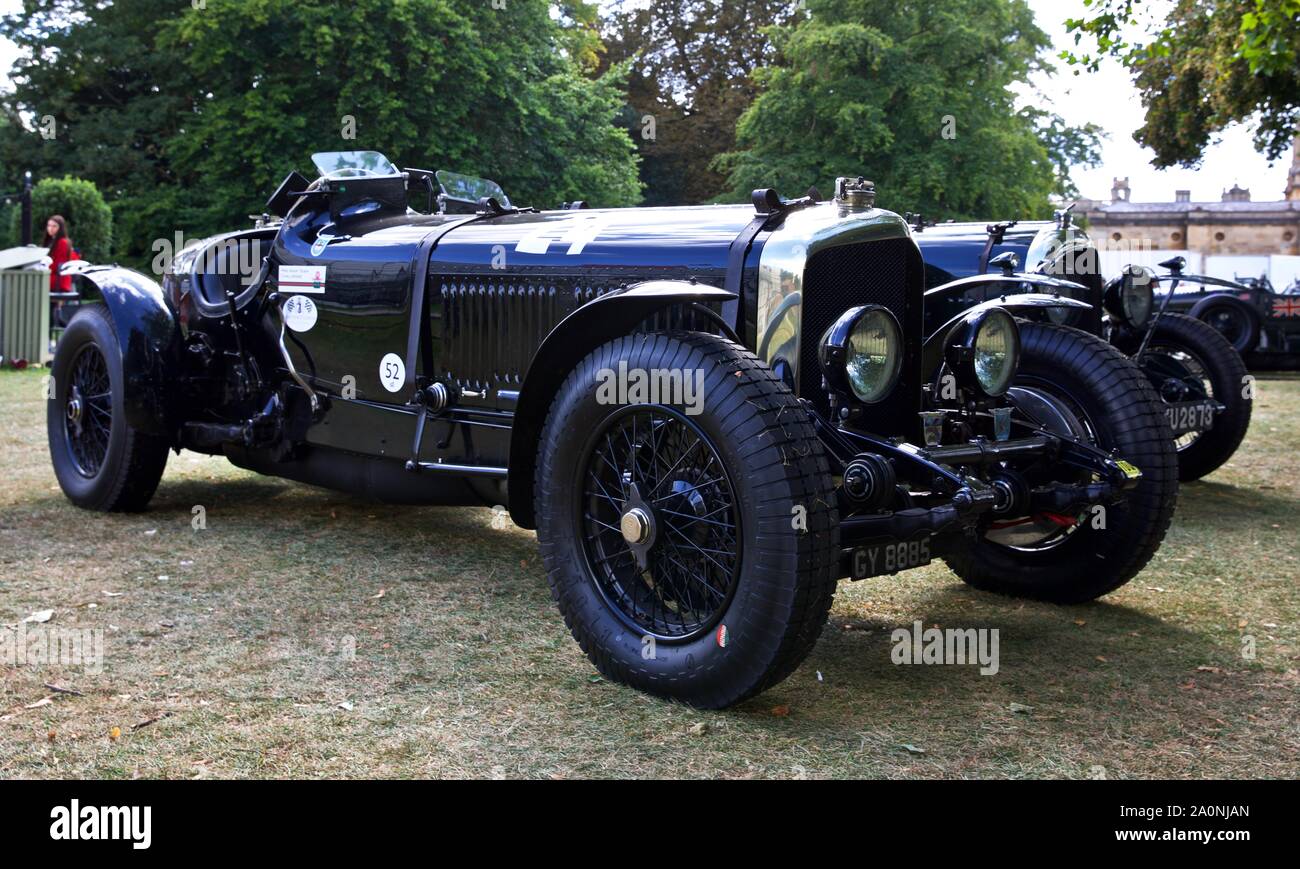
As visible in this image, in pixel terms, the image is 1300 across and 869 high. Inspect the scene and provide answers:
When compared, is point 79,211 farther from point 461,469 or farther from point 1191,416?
point 1191,416

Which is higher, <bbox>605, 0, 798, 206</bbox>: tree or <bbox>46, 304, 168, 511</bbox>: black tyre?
<bbox>605, 0, 798, 206</bbox>: tree

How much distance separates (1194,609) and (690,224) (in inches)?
104

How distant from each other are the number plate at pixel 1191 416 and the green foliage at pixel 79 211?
18264 mm

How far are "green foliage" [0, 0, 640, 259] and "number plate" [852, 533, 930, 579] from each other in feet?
65.1

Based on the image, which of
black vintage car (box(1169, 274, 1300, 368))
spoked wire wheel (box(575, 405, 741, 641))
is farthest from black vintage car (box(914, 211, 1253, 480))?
black vintage car (box(1169, 274, 1300, 368))

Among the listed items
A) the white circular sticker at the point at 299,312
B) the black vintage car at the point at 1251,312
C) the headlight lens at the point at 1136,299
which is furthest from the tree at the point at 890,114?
the white circular sticker at the point at 299,312

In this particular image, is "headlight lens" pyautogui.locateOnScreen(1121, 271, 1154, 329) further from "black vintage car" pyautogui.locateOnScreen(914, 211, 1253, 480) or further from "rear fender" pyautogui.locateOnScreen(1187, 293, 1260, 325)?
"rear fender" pyautogui.locateOnScreen(1187, 293, 1260, 325)

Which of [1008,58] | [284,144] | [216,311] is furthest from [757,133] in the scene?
[216,311]

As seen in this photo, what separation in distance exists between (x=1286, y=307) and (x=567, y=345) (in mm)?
18558

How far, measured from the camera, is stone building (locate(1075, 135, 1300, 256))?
68500 mm

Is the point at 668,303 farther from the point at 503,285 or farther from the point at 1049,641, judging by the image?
the point at 1049,641
